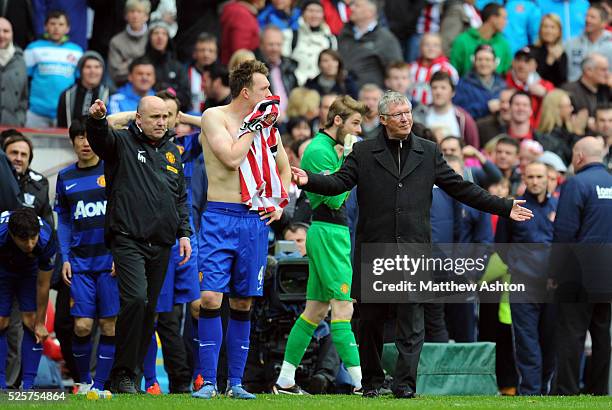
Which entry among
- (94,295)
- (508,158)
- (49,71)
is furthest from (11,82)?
(508,158)

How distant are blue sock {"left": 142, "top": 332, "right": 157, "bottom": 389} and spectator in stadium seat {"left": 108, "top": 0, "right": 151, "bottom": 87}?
590 centimetres

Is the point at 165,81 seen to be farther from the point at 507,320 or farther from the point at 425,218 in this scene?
the point at 425,218

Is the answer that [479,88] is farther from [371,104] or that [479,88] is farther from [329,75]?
[371,104]

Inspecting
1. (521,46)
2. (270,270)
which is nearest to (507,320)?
(270,270)

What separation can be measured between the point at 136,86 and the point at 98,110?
610 centimetres

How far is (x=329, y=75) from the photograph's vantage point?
61.4 ft

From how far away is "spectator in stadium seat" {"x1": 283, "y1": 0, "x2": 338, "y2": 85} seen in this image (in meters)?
19.8

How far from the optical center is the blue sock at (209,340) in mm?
10938

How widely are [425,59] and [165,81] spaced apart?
4430 mm

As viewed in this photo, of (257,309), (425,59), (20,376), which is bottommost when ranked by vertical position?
(20,376)

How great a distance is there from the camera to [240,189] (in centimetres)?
1093

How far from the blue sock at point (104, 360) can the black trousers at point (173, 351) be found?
1.37 m

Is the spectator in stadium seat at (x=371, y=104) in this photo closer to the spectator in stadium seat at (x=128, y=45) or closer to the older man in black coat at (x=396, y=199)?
the spectator in stadium seat at (x=128, y=45)

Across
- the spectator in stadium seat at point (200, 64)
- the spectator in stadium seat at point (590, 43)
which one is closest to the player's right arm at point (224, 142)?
the spectator in stadium seat at point (200, 64)
